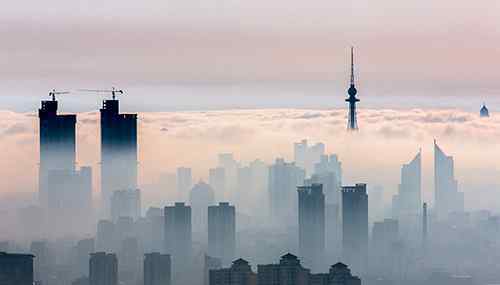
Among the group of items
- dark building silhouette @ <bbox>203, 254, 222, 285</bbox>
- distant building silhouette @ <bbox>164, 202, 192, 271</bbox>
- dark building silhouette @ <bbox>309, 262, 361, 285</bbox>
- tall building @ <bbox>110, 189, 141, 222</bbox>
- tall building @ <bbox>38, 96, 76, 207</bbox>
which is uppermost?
tall building @ <bbox>38, 96, 76, 207</bbox>

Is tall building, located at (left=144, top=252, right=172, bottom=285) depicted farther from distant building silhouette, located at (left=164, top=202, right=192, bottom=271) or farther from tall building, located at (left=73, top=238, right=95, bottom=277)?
tall building, located at (left=73, top=238, right=95, bottom=277)

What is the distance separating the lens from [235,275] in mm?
49500

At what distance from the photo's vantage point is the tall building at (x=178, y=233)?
5178 centimetres

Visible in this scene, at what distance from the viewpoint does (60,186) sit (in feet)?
188

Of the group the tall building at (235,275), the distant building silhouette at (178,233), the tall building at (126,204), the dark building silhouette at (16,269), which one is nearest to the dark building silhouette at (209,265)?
the tall building at (235,275)

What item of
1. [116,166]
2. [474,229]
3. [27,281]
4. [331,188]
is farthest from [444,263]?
[27,281]

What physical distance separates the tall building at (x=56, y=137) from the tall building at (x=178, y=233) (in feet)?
14.9

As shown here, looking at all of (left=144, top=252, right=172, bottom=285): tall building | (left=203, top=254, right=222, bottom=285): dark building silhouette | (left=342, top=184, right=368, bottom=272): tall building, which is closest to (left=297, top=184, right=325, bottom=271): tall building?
(left=342, top=184, right=368, bottom=272): tall building

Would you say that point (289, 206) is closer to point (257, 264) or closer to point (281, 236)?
point (281, 236)

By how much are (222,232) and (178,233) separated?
149cm

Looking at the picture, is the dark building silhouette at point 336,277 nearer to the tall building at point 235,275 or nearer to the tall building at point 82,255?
the tall building at point 235,275

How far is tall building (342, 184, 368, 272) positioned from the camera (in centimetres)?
5572

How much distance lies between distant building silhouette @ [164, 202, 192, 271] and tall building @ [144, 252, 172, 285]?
0.88 feet

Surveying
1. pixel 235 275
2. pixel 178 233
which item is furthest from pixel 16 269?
pixel 178 233
